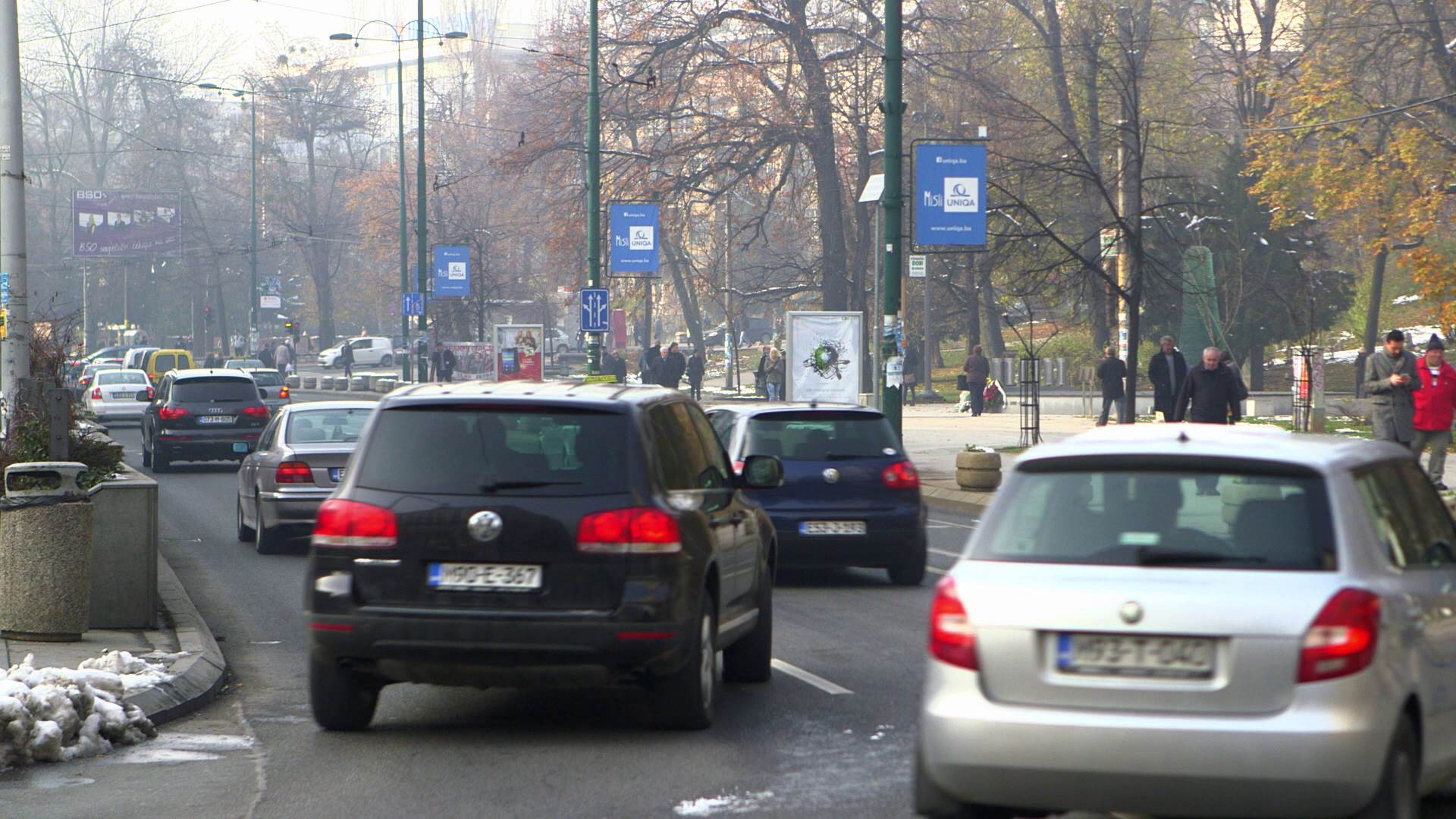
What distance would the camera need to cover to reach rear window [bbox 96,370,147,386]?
43938 millimetres

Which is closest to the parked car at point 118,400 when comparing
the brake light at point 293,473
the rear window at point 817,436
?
the brake light at point 293,473

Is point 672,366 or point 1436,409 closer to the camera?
point 1436,409

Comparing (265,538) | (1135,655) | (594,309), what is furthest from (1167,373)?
(1135,655)

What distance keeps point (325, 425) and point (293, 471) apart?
4.02 ft

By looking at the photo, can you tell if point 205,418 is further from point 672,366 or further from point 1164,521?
point 1164,521

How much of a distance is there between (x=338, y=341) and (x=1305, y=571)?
113 m

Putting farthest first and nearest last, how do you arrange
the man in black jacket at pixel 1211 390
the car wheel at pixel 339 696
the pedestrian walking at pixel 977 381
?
the pedestrian walking at pixel 977 381, the man in black jacket at pixel 1211 390, the car wheel at pixel 339 696

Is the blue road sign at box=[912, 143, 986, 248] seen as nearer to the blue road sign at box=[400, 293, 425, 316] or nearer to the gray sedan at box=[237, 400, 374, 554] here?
the gray sedan at box=[237, 400, 374, 554]

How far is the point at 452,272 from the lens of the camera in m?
49.8

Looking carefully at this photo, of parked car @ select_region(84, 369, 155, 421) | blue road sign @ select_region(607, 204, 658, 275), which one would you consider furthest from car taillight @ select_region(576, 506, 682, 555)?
parked car @ select_region(84, 369, 155, 421)

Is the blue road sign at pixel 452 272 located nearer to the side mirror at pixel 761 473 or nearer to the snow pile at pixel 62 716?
the side mirror at pixel 761 473

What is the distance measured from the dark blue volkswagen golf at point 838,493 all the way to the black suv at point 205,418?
1568 centimetres

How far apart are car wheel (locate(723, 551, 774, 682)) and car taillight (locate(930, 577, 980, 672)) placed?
409 cm

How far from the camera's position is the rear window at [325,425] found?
17.6 m
